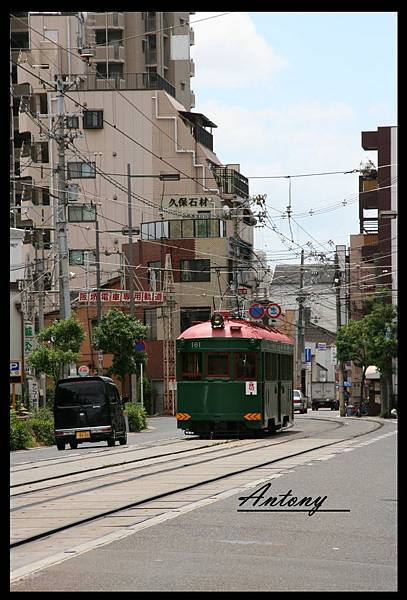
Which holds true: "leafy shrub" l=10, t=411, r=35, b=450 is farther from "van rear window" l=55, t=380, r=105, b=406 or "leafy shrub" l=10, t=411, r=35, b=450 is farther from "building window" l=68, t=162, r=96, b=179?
"building window" l=68, t=162, r=96, b=179

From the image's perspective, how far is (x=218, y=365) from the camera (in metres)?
35.2

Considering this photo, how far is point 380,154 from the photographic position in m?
77.6

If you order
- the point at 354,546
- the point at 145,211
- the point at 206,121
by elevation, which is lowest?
the point at 354,546

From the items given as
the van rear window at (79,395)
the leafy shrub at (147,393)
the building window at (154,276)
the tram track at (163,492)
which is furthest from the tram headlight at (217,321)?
the building window at (154,276)

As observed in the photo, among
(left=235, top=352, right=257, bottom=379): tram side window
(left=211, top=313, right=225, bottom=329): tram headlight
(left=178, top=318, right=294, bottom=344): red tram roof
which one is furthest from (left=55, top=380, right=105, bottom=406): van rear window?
(left=235, top=352, right=257, bottom=379): tram side window

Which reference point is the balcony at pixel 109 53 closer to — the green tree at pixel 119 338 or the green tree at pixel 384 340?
the green tree at pixel 384 340

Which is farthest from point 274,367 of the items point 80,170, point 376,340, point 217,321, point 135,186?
point 80,170

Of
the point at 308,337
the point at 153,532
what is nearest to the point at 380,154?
the point at 308,337

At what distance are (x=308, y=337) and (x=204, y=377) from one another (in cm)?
8255

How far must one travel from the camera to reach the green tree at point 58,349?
136ft

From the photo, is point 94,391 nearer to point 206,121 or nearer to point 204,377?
point 204,377

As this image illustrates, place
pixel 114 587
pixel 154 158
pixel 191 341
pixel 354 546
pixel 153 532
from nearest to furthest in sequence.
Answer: pixel 114 587
pixel 354 546
pixel 153 532
pixel 191 341
pixel 154 158

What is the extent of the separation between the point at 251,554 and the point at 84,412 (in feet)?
76.5

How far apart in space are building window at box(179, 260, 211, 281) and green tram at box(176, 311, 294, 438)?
4254cm
